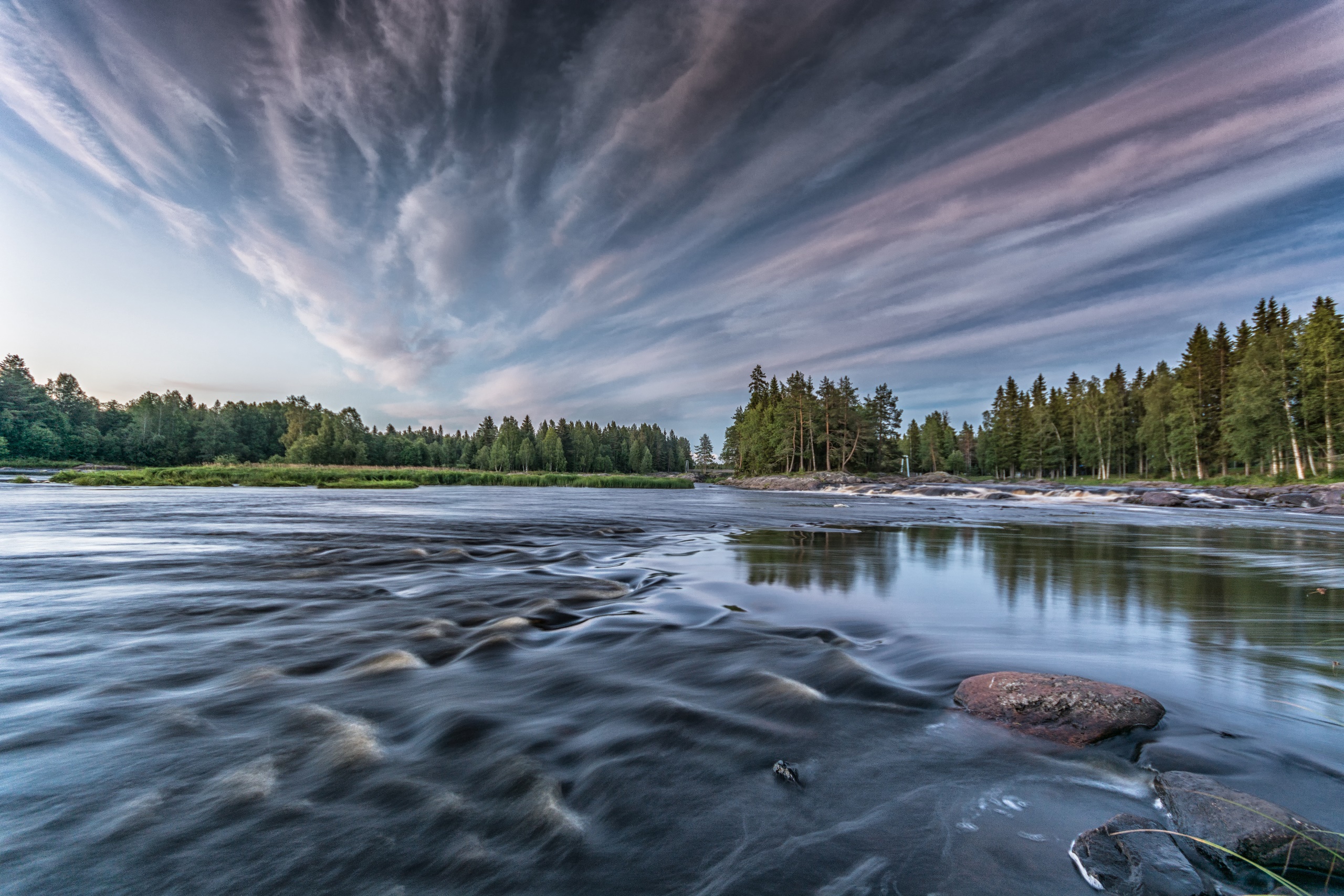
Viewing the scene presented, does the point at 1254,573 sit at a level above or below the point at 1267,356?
below

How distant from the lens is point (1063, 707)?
3.34 meters

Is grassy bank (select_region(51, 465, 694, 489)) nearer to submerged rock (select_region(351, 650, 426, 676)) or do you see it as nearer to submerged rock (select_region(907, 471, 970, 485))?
submerged rock (select_region(907, 471, 970, 485))

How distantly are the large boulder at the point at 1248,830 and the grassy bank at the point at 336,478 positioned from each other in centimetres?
5099

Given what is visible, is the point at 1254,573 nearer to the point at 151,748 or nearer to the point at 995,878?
the point at 995,878

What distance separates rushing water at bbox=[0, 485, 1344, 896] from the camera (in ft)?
6.97

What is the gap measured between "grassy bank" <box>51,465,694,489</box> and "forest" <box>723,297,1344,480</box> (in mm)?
23655

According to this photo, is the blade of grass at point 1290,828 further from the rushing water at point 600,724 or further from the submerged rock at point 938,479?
the submerged rock at point 938,479

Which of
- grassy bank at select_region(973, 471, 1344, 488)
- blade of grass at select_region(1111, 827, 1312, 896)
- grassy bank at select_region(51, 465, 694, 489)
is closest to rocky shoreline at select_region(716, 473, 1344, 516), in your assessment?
grassy bank at select_region(973, 471, 1344, 488)

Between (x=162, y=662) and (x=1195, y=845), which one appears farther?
(x=162, y=662)

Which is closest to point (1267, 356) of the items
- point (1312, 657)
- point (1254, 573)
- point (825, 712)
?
point (1254, 573)

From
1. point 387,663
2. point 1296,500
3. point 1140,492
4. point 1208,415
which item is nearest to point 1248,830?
point 387,663

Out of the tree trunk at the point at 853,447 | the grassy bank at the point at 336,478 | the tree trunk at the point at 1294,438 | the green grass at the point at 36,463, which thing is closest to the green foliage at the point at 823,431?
the tree trunk at the point at 853,447

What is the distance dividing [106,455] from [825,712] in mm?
129480

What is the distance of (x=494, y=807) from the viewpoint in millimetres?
2494
